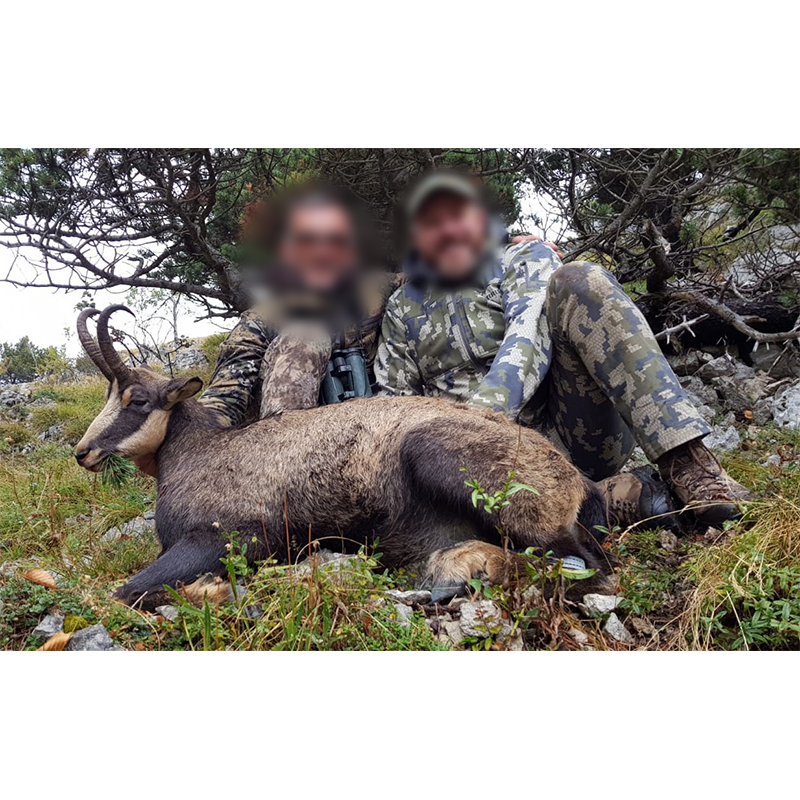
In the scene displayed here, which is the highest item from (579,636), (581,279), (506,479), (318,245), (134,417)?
(318,245)

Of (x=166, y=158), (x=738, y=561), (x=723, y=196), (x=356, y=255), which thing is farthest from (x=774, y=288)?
(x=166, y=158)

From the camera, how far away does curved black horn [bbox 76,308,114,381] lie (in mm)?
2848

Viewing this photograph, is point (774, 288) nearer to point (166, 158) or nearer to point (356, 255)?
point (356, 255)

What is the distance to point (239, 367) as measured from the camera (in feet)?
11.6

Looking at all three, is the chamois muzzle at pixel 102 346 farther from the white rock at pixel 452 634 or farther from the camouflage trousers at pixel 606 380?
the camouflage trousers at pixel 606 380

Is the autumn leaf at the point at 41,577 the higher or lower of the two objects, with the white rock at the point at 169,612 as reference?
higher

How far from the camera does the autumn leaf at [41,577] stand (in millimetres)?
2336

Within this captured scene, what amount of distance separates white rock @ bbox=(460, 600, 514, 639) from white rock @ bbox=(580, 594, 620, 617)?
0.95 ft

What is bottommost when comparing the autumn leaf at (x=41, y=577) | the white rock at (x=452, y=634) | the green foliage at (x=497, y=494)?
the white rock at (x=452, y=634)

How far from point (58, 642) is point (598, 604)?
169 cm

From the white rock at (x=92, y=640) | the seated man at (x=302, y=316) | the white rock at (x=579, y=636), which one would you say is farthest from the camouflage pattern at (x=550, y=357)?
the white rock at (x=92, y=640)

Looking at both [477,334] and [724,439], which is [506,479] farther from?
[724,439]

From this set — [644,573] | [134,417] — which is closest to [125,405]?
[134,417]

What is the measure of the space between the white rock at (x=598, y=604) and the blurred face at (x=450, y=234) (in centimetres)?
180
